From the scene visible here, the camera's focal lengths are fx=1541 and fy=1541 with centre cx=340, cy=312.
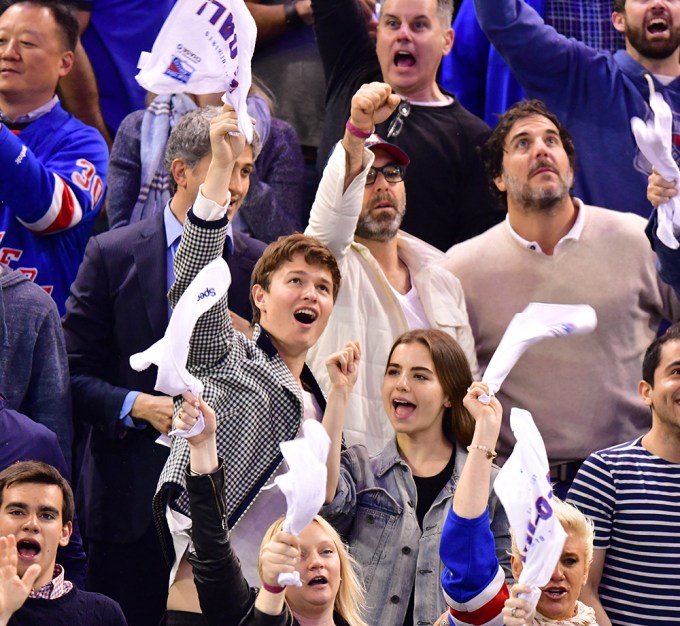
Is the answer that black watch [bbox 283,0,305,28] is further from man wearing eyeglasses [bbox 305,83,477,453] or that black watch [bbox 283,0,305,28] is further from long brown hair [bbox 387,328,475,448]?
long brown hair [bbox 387,328,475,448]

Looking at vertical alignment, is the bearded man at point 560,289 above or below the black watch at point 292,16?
below

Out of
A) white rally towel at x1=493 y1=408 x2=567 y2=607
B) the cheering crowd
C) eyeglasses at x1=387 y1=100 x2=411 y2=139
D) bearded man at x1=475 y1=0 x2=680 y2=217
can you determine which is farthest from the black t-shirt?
bearded man at x1=475 y1=0 x2=680 y2=217

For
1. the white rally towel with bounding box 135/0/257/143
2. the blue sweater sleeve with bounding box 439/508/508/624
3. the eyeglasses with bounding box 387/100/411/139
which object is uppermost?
the white rally towel with bounding box 135/0/257/143

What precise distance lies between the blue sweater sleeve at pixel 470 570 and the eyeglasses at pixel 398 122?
2105 mm

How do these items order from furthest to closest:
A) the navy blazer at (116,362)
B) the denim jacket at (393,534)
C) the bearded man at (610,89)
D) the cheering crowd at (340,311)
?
the bearded man at (610,89) → the navy blazer at (116,362) → the denim jacket at (393,534) → the cheering crowd at (340,311)

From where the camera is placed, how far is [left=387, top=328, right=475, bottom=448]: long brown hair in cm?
458

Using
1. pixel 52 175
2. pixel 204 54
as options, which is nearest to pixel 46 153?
pixel 52 175

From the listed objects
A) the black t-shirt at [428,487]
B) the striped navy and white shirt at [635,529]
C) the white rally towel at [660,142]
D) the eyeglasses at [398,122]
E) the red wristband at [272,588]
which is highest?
the white rally towel at [660,142]

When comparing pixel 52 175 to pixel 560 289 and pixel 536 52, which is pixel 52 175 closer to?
pixel 560 289

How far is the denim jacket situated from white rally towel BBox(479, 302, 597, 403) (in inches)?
17.0

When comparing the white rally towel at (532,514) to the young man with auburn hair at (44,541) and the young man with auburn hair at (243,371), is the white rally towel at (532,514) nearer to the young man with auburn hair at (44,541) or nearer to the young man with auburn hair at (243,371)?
the young man with auburn hair at (243,371)

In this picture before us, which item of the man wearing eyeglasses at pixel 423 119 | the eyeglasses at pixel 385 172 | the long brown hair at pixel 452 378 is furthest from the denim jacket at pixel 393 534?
the man wearing eyeglasses at pixel 423 119

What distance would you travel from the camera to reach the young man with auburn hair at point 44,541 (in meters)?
4.00

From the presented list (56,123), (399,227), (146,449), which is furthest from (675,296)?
(56,123)
